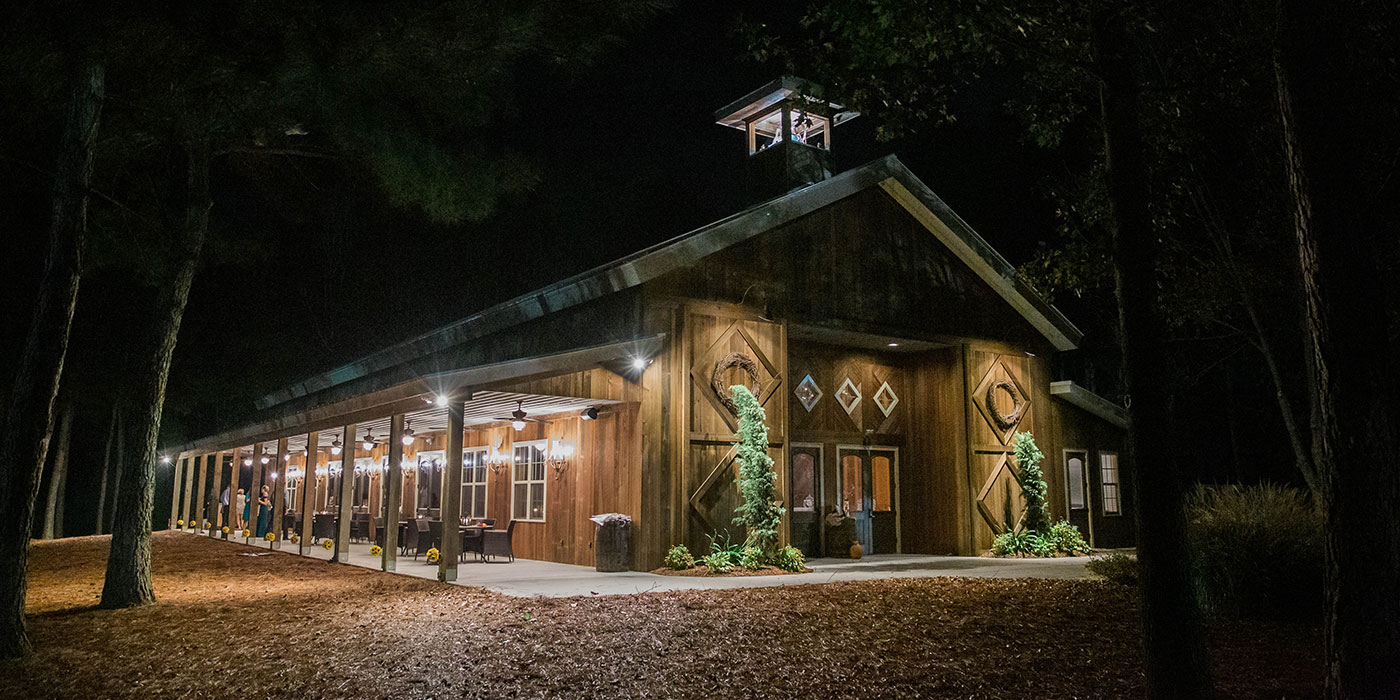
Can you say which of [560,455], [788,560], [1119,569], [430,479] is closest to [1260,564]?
[1119,569]

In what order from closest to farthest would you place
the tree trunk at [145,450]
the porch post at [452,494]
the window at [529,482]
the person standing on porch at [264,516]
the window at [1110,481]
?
1. the tree trunk at [145,450]
2. the porch post at [452,494]
3. the window at [529,482]
4. the window at [1110,481]
5. the person standing on porch at [264,516]

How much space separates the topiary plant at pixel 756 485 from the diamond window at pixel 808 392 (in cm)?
277

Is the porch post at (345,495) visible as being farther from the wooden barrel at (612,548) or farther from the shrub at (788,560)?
the shrub at (788,560)

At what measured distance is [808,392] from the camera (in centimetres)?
1569

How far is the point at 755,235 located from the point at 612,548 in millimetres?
5202

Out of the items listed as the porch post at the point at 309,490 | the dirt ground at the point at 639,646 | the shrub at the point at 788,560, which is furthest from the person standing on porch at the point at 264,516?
the shrub at the point at 788,560

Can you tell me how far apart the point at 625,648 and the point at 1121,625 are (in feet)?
14.2

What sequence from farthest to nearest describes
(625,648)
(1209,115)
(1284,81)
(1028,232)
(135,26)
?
(1028,232)
(1209,115)
(135,26)
(625,648)
(1284,81)

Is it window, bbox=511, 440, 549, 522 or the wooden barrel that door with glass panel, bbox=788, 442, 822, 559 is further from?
window, bbox=511, 440, 549, 522

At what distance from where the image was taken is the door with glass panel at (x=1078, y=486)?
17.6 meters

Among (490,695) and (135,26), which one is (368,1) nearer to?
(135,26)

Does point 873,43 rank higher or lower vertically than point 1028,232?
lower

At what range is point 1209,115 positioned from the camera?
10.3 meters

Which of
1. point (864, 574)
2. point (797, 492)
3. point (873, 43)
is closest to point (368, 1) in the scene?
point (873, 43)
